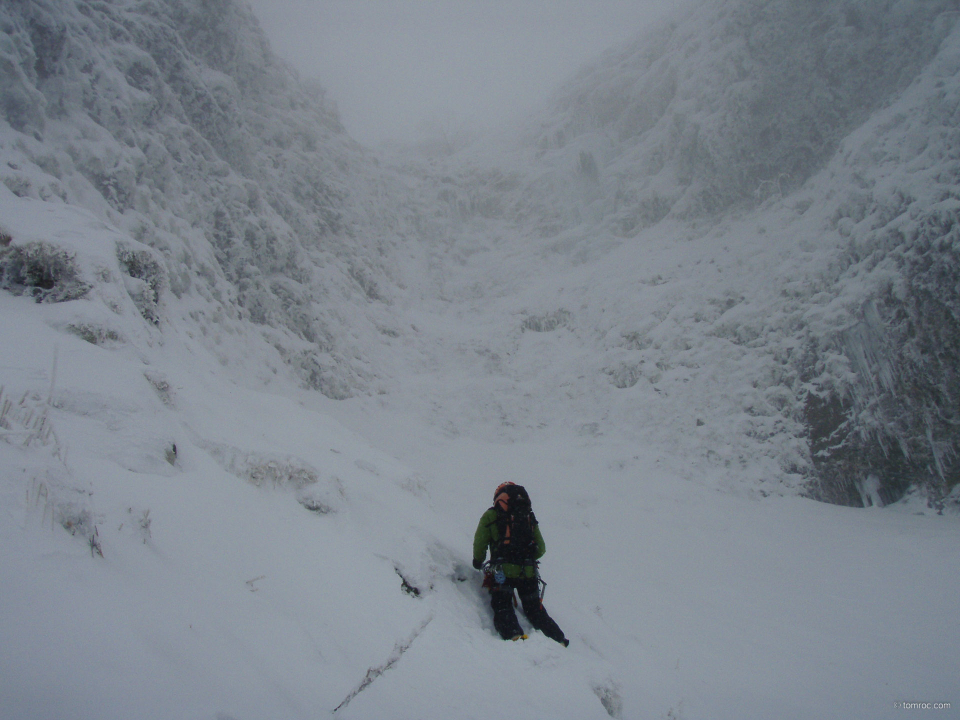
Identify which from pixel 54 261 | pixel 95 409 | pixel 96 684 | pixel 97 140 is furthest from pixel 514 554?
pixel 97 140

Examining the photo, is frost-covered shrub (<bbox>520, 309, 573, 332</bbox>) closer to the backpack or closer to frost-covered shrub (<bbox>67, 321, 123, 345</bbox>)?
the backpack

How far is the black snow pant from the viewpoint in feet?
15.4

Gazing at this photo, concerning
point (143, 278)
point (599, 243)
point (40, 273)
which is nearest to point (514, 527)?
point (40, 273)

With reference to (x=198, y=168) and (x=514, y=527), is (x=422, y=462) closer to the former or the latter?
(x=514, y=527)

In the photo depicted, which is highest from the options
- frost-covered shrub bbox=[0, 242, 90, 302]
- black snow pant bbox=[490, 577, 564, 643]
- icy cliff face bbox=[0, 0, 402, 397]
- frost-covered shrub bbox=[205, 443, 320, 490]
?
icy cliff face bbox=[0, 0, 402, 397]

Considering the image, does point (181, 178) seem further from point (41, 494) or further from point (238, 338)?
point (41, 494)

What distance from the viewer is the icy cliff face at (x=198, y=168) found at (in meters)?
12.4

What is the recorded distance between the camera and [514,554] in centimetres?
519

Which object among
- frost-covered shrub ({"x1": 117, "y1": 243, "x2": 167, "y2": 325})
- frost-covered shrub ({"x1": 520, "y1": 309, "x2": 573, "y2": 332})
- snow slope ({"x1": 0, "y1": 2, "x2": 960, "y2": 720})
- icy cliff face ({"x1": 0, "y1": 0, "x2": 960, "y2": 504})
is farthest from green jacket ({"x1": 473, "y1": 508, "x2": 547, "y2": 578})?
frost-covered shrub ({"x1": 520, "y1": 309, "x2": 573, "y2": 332})

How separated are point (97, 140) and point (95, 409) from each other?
1423 centimetres

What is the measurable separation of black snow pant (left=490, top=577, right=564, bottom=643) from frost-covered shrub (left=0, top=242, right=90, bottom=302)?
22.8 ft

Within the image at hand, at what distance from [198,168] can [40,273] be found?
13979mm

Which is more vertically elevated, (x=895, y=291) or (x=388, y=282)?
(x=388, y=282)

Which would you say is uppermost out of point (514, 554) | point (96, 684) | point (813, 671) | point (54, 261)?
point (54, 261)
